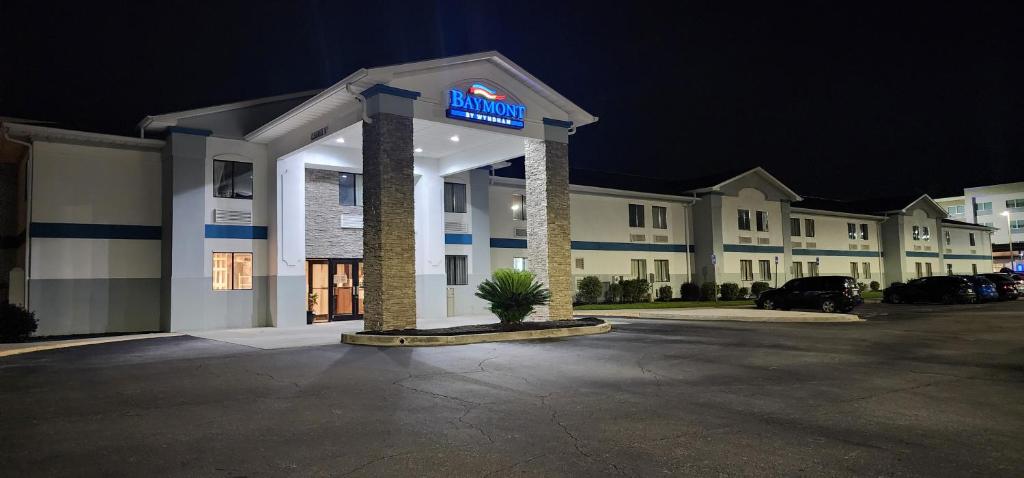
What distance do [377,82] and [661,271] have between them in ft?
79.4

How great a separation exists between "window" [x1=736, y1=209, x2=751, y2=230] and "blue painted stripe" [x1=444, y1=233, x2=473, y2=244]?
65.1 ft

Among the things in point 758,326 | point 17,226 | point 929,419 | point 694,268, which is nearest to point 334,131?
point 17,226

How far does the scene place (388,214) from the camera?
659 inches

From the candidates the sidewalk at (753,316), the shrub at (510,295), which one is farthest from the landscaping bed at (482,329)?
the sidewalk at (753,316)

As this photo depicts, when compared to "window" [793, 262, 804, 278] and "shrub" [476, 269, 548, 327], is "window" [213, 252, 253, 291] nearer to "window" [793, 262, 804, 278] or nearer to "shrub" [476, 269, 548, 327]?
"shrub" [476, 269, 548, 327]

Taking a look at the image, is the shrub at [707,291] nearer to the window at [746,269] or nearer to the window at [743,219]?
the window at [746,269]

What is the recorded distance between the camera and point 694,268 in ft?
128

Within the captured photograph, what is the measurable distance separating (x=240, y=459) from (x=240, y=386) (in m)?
4.11

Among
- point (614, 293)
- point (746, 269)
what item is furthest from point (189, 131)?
point (746, 269)

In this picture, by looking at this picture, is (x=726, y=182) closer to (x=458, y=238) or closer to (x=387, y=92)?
(x=458, y=238)

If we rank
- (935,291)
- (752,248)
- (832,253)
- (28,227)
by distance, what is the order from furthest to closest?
(832,253)
(752,248)
(935,291)
(28,227)

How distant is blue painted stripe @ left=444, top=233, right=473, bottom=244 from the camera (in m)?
26.4

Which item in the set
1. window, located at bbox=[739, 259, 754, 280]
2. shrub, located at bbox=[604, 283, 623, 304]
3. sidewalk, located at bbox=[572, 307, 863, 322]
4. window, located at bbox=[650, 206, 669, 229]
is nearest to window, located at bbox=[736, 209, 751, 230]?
window, located at bbox=[739, 259, 754, 280]

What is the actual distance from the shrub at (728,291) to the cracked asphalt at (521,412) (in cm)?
2380
